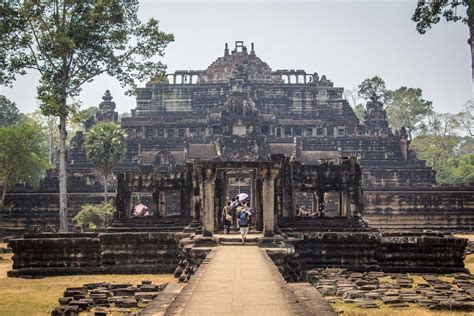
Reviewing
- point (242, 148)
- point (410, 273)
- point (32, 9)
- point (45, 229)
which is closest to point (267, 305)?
point (410, 273)

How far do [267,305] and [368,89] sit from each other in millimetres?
83176

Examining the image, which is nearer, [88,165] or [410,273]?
[410,273]

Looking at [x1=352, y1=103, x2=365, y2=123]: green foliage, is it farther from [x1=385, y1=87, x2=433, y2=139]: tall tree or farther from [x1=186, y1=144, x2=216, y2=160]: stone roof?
[x1=186, y1=144, x2=216, y2=160]: stone roof

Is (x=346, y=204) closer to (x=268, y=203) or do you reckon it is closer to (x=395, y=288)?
(x=268, y=203)

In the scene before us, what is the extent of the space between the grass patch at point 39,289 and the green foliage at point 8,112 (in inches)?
2073

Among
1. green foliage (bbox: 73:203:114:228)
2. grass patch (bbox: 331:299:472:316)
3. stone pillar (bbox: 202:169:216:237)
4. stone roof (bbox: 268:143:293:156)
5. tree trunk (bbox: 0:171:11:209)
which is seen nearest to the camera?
grass patch (bbox: 331:299:472:316)

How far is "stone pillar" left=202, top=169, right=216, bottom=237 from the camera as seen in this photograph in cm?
1972

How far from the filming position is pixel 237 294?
1086cm

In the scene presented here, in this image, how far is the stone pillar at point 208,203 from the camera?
1972cm

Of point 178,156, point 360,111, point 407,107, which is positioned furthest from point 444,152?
point 178,156

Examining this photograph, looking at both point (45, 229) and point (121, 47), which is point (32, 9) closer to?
point (121, 47)

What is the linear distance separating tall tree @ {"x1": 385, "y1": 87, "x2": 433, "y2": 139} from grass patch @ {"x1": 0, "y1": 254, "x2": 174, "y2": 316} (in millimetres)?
70961

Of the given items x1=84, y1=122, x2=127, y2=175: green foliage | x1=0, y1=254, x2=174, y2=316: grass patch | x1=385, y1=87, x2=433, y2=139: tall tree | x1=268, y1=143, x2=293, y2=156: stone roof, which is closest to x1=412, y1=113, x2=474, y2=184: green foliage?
x1=385, y1=87, x2=433, y2=139: tall tree

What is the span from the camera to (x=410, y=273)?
22500 mm
